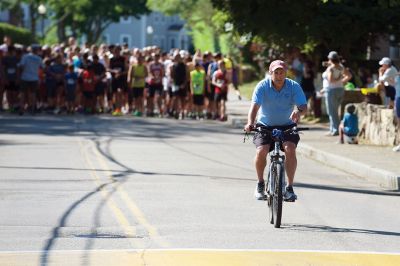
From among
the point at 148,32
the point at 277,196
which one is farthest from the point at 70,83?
the point at 148,32

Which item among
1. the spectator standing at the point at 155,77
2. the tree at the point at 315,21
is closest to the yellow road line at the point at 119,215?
the tree at the point at 315,21

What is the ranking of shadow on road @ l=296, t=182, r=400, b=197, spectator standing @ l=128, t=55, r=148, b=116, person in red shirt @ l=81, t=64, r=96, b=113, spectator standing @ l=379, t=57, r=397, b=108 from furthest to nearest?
person in red shirt @ l=81, t=64, r=96, b=113, spectator standing @ l=128, t=55, r=148, b=116, spectator standing @ l=379, t=57, r=397, b=108, shadow on road @ l=296, t=182, r=400, b=197

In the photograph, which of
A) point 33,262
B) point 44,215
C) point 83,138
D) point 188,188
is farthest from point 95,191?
point 83,138

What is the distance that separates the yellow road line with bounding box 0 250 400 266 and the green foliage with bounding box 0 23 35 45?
41.7 m

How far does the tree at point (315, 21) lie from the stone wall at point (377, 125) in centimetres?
490

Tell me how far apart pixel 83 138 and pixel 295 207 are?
11069 mm

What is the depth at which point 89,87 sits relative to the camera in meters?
32.2

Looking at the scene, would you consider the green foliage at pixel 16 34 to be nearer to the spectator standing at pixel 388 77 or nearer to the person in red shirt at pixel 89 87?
the person in red shirt at pixel 89 87

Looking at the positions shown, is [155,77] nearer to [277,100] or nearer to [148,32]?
[277,100]

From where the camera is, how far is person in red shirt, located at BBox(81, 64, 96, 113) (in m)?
32.2

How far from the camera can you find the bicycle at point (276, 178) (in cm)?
1187

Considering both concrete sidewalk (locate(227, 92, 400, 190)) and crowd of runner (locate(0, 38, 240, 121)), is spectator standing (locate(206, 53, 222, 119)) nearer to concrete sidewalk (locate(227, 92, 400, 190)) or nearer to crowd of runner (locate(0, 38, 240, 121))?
crowd of runner (locate(0, 38, 240, 121))

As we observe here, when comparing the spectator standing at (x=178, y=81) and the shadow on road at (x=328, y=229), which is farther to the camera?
the spectator standing at (x=178, y=81)

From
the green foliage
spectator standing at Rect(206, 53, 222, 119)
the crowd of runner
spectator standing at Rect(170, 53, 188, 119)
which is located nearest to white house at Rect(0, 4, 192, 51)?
the green foliage
